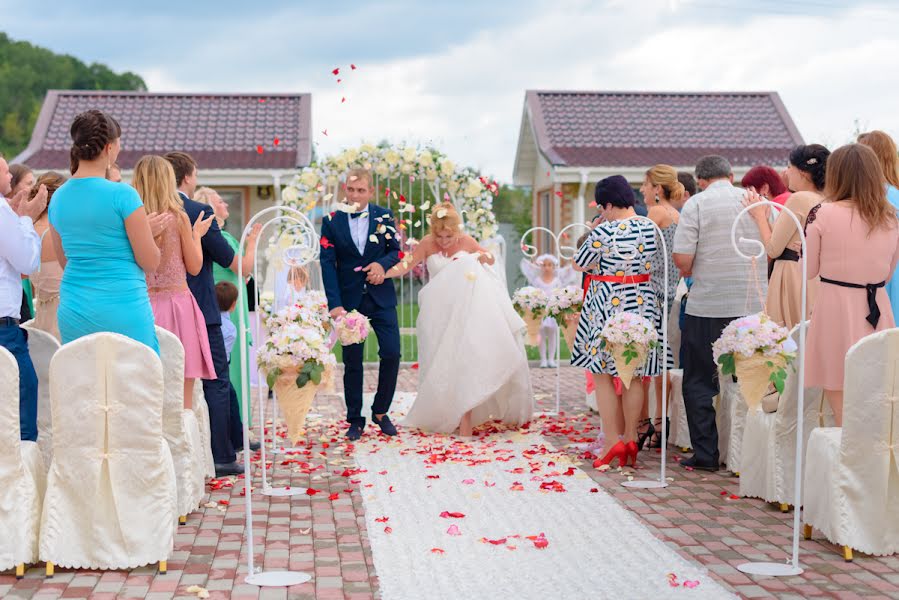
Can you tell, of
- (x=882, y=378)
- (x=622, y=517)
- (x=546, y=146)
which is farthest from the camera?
(x=546, y=146)

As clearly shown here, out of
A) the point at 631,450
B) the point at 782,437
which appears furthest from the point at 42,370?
the point at 782,437

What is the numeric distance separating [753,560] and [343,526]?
2.14m

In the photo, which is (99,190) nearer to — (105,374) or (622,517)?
(105,374)

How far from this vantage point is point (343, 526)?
5.84m

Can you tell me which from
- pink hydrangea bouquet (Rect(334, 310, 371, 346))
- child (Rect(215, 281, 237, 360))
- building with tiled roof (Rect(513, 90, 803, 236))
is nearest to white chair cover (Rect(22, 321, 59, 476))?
child (Rect(215, 281, 237, 360))

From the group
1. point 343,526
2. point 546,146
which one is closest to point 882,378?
point 343,526

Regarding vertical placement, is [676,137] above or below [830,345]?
above

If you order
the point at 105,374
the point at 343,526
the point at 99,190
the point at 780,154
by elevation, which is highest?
the point at 780,154

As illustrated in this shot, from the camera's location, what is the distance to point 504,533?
5.66 meters

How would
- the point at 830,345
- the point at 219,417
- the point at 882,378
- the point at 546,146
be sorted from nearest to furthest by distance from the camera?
the point at 882,378 → the point at 830,345 → the point at 219,417 → the point at 546,146

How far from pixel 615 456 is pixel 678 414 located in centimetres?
90

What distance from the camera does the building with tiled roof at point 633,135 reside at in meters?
19.8

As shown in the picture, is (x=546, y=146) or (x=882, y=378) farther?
(x=546, y=146)

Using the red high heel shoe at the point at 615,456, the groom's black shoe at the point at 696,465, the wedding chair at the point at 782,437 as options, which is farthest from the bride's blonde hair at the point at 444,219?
Answer: the wedding chair at the point at 782,437
